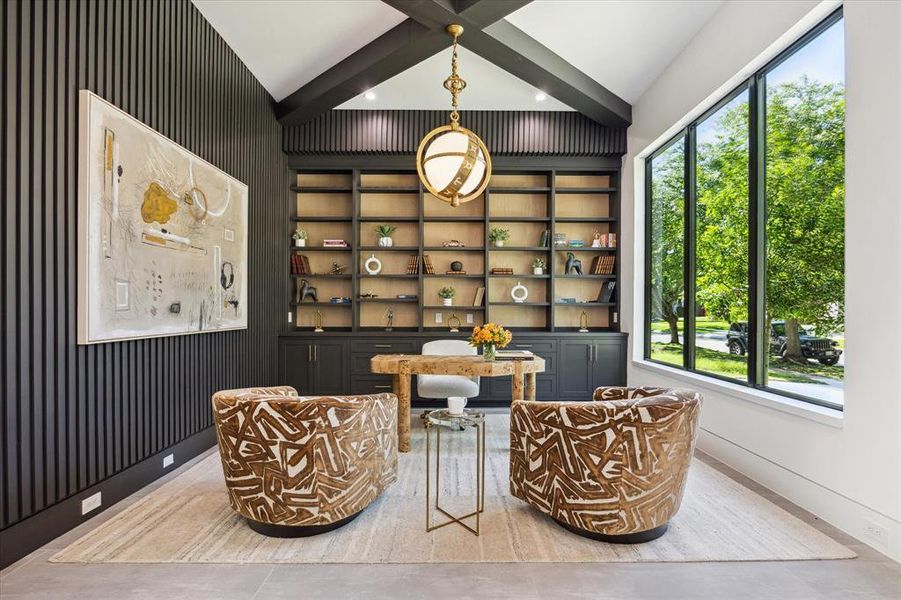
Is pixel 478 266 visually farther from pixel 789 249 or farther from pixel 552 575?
pixel 552 575

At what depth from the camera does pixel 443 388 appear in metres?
3.99

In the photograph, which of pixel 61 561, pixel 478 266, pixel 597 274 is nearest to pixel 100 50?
pixel 61 561

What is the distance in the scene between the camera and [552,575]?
1854 millimetres

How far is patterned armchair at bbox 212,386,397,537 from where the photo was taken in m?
2.00

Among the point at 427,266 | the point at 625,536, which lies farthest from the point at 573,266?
the point at 625,536

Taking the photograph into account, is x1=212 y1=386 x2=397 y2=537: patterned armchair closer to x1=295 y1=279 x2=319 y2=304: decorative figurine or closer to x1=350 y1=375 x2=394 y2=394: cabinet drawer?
x1=350 y1=375 x2=394 y2=394: cabinet drawer

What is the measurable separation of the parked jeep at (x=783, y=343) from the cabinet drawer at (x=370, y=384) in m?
3.36

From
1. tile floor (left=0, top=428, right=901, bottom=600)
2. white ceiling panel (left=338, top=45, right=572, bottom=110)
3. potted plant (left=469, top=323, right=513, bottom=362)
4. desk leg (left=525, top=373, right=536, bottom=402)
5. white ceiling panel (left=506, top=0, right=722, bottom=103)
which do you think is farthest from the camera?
white ceiling panel (left=338, top=45, right=572, bottom=110)

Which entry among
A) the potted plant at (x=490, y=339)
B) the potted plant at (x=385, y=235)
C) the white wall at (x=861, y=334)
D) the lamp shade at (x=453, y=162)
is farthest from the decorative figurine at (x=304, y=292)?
the white wall at (x=861, y=334)

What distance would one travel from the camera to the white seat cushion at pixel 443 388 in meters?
3.96

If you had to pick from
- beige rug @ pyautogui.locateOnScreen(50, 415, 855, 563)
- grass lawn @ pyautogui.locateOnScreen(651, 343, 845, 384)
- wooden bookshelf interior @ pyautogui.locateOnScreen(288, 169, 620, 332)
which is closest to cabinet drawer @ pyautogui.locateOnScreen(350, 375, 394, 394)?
wooden bookshelf interior @ pyautogui.locateOnScreen(288, 169, 620, 332)

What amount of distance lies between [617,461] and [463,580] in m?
0.86

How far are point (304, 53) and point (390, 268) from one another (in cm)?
251

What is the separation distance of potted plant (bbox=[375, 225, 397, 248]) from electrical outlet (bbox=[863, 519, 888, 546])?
4514 millimetres
